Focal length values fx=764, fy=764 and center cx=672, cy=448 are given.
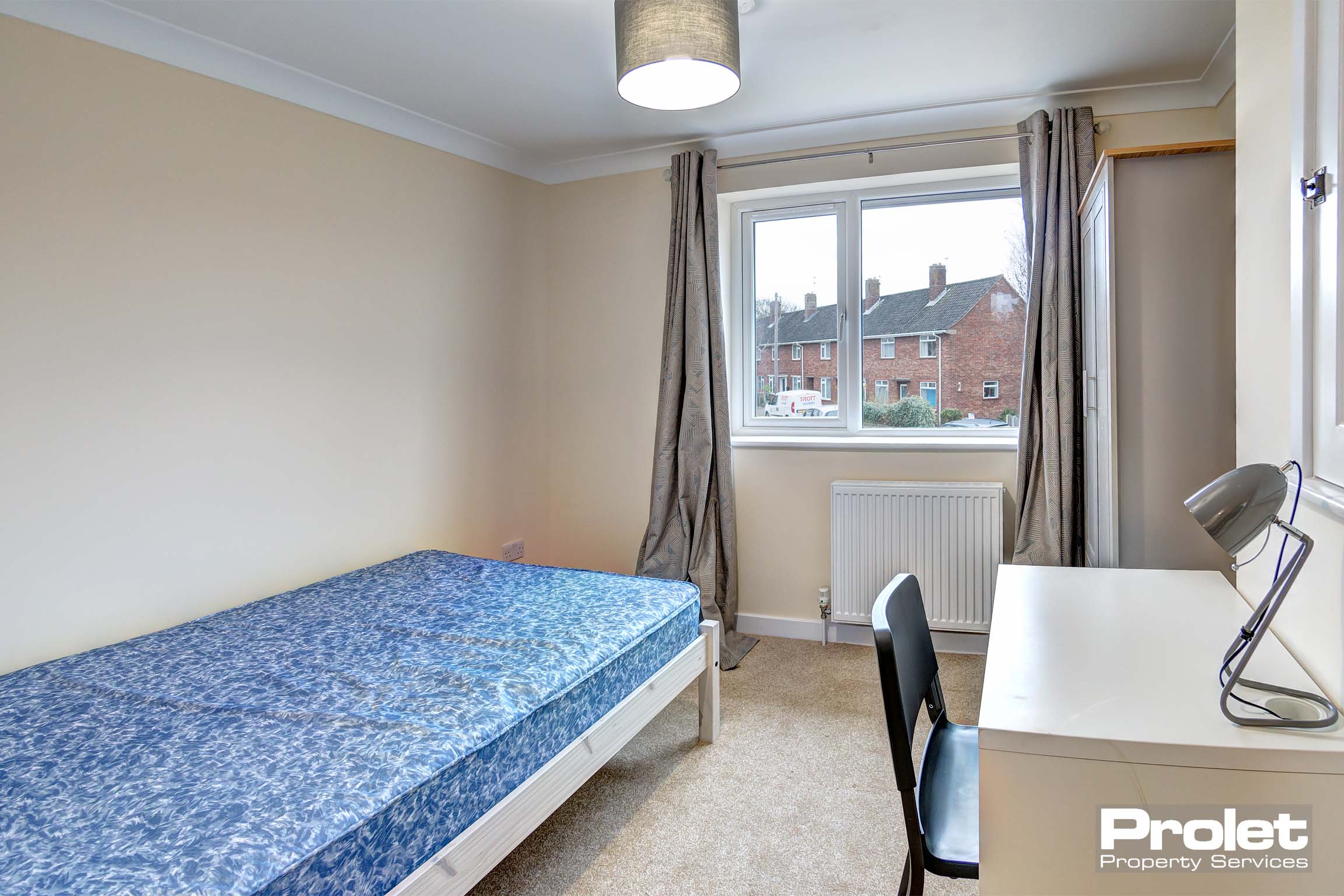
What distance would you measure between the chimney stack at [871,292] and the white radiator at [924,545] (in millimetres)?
915

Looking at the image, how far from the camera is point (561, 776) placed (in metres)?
1.86

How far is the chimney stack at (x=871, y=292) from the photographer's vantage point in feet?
12.4

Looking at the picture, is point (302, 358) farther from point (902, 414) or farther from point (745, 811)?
point (902, 414)

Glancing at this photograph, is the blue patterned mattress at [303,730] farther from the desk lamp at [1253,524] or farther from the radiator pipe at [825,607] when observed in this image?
the desk lamp at [1253,524]

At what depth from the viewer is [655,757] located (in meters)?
2.60

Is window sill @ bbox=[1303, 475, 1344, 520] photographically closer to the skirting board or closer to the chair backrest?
the chair backrest

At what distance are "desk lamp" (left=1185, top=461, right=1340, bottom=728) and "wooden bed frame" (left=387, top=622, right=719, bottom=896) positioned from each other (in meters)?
1.34

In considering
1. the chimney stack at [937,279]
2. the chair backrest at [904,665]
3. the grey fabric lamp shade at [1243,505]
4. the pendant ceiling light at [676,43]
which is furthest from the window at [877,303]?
the grey fabric lamp shade at [1243,505]

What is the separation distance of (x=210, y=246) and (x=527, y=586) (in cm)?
158

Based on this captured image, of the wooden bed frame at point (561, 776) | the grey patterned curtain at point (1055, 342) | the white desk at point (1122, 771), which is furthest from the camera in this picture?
the grey patterned curtain at point (1055, 342)

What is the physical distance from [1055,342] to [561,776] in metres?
2.54

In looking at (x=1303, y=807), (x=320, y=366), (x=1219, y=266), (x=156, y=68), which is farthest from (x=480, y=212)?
(x=1303, y=807)

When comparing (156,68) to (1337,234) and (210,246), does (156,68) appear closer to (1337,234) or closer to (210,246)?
(210,246)

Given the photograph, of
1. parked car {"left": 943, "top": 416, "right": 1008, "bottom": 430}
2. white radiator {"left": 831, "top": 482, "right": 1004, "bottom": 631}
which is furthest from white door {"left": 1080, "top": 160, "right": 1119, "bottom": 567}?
parked car {"left": 943, "top": 416, "right": 1008, "bottom": 430}
